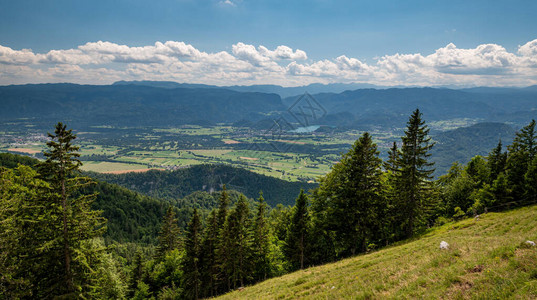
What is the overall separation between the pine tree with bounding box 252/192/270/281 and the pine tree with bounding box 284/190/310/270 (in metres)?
3.29

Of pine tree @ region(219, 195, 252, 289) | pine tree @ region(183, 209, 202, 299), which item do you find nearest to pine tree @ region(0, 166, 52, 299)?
pine tree @ region(183, 209, 202, 299)

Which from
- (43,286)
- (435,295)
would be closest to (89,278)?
(43,286)

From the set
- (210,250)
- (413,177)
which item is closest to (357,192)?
(413,177)

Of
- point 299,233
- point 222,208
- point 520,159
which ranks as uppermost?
point 520,159

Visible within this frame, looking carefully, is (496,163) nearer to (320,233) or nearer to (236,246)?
(320,233)

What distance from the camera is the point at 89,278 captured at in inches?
804

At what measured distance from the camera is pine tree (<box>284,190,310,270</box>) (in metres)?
33.4

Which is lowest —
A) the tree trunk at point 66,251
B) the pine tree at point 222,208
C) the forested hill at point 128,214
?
the forested hill at point 128,214

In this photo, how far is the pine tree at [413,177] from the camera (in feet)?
99.7

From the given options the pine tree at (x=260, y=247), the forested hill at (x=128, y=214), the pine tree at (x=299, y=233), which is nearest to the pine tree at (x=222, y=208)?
the pine tree at (x=260, y=247)

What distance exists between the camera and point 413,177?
30.5m

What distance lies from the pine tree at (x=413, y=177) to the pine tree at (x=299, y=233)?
11145mm

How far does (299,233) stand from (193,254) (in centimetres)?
1497

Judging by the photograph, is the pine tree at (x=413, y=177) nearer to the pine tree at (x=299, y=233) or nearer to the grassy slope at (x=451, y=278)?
the pine tree at (x=299, y=233)
